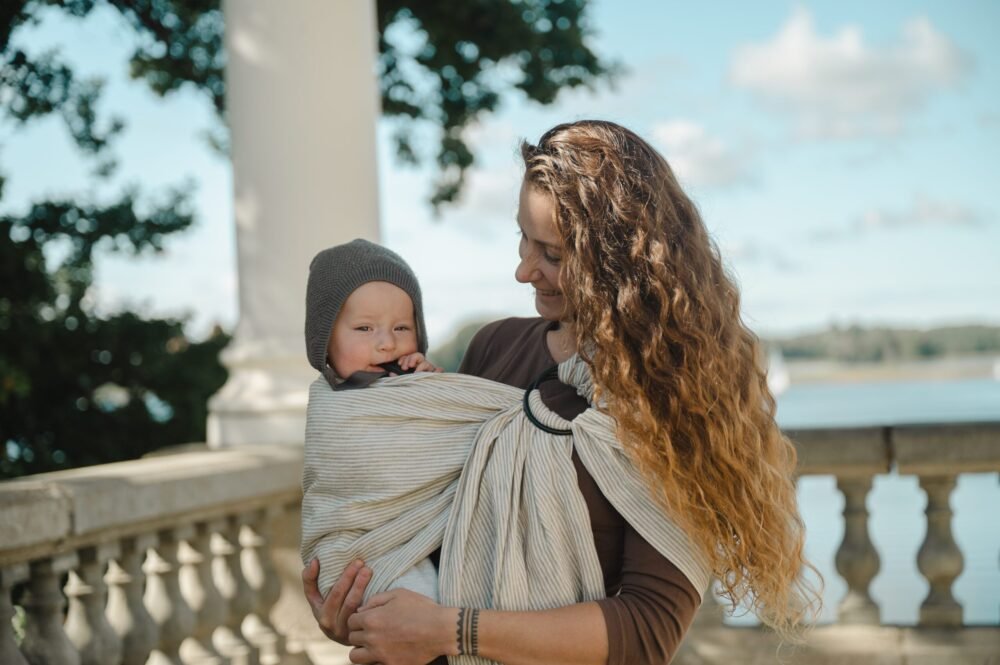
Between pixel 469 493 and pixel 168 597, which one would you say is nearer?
pixel 469 493

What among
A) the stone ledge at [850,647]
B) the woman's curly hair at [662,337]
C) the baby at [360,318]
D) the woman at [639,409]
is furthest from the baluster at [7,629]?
the stone ledge at [850,647]

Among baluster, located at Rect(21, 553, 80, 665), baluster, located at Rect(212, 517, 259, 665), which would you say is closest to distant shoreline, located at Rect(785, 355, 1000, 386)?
baluster, located at Rect(212, 517, 259, 665)

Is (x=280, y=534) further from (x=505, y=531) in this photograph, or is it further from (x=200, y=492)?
(x=505, y=531)

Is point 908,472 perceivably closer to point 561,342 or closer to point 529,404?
point 561,342

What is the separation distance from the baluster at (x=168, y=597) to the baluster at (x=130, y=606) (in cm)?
13

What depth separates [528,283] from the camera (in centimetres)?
206

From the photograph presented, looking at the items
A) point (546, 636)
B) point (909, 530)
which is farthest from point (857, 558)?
point (546, 636)

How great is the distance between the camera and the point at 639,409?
1884mm

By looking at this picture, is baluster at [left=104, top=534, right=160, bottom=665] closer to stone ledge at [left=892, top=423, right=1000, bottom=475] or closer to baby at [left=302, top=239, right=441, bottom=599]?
baby at [left=302, top=239, right=441, bottom=599]

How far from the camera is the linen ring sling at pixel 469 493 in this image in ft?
6.25

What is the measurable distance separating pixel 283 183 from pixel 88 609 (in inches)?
69.9

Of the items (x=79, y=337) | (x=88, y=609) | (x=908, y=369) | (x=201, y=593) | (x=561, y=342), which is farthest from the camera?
(x=908, y=369)

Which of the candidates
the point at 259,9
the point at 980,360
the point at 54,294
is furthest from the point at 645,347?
the point at 980,360

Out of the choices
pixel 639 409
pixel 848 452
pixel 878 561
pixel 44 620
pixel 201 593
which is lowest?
pixel 878 561
